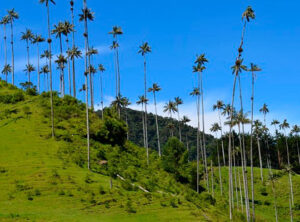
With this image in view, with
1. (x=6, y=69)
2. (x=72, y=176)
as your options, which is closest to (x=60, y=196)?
(x=72, y=176)

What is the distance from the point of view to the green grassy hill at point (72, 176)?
116 feet

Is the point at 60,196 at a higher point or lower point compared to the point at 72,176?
lower

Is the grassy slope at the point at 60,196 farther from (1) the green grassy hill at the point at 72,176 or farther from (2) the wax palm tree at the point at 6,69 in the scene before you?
(2) the wax palm tree at the point at 6,69

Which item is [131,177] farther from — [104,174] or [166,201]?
[166,201]

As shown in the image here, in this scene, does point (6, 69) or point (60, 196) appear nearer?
point (60, 196)

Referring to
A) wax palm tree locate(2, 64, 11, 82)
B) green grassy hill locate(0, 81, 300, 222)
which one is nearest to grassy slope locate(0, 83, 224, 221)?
green grassy hill locate(0, 81, 300, 222)

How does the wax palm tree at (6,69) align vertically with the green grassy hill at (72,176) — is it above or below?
above

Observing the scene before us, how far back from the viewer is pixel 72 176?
45.2 metres

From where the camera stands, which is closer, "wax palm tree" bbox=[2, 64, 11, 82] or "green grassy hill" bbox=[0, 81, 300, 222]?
"green grassy hill" bbox=[0, 81, 300, 222]

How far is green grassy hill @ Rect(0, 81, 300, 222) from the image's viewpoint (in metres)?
35.2

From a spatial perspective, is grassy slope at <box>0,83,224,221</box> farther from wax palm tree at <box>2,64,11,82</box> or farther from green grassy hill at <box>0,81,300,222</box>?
wax palm tree at <box>2,64,11,82</box>

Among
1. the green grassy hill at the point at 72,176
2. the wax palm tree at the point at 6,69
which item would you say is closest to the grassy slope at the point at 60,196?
the green grassy hill at the point at 72,176

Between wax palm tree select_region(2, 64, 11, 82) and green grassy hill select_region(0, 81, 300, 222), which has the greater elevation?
wax palm tree select_region(2, 64, 11, 82)

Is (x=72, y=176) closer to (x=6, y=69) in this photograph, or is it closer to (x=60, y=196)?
(x=60, y=196)
